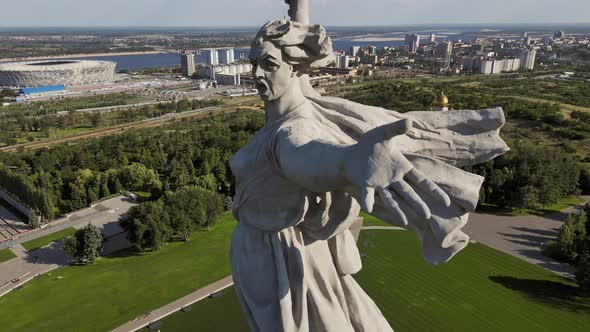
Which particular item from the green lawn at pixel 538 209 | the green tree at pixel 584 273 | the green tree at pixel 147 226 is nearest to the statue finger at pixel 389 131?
the green tree at pixel 584 273

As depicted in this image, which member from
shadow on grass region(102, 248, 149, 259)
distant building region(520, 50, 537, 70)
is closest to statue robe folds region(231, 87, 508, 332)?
shadow on grass region(102, 248, 149, 259)

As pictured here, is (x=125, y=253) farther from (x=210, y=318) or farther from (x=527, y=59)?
(x=527, y=59)

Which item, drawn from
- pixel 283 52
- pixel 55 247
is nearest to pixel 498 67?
pixel 55 247

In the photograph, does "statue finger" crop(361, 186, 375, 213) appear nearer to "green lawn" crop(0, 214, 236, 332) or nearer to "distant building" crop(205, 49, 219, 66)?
"green lawn" crop(0, 214, 236, 332)

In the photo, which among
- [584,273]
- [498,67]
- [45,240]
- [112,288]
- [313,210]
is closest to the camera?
[313,210]

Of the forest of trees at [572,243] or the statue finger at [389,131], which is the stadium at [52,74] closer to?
the forest of trees at [572,243]

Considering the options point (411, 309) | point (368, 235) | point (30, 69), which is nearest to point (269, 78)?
point (411, 309)
